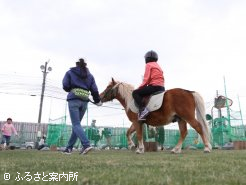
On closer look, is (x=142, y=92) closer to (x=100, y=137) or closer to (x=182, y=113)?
(x=182, y=113)

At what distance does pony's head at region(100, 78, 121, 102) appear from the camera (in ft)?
28.0

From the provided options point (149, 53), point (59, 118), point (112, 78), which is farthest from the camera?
point (59, 118)

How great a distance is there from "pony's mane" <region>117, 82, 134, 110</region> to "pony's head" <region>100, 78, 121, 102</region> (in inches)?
5.6

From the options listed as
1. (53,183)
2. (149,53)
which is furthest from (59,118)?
(53,183)

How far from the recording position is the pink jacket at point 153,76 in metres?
7.20

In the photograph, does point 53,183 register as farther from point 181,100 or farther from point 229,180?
point 181,100

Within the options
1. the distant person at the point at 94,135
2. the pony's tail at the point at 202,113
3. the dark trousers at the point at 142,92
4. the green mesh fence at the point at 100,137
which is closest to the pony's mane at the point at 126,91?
the dark trousers at the point at 142,92

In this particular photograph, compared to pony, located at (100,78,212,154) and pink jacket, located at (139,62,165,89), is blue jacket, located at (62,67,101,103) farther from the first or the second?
pony, located at (100,78,212,154)

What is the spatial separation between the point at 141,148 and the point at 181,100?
146cm

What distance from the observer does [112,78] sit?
339 inches

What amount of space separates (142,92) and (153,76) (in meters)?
0.44

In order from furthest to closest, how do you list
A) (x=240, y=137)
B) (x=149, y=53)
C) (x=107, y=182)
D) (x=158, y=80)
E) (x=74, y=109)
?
(x=240, y=137) → (x=149, y=53) → (x=158, y=80) → (x=74, y=109) → (x=107, y=182)

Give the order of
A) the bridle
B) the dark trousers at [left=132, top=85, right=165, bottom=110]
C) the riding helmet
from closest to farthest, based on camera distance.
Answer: the dark trousers at [left=132, top=85, right=165, bottom=110] → the riding helmet → the bridle

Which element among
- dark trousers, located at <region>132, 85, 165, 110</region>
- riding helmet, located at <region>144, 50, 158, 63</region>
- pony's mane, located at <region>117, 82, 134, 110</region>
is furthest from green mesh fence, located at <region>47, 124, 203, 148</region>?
dark trousers, located at <region>132, 85, 165, 110</region>
